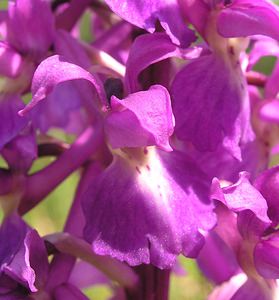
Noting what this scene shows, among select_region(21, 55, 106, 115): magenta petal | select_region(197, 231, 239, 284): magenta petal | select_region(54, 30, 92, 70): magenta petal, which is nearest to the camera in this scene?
select_region(21, 55, 106, 115): magenta petal

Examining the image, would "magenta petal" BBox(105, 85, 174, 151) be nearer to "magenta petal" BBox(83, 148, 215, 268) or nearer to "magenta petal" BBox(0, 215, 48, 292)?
"magenta petal" BBox(83, 148, 215, 268)

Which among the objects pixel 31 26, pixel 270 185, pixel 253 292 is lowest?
pixel 253 292

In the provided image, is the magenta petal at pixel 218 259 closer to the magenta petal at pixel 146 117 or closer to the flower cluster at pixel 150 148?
the flower cluster at pixel 150 148

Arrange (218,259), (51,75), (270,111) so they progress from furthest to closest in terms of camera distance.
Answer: (218,259), (270,111), (51,75)

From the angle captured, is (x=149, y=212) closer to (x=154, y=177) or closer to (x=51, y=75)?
(x=154, y=177)

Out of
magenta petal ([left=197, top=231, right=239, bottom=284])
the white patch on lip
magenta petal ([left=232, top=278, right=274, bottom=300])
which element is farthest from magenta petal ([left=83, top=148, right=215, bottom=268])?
magenta petal ([left=197, top=231, right=239, bottom=284])

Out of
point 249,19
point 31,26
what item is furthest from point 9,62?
point 249,19

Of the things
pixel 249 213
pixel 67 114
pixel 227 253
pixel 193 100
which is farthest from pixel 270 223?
pixel 67 114
